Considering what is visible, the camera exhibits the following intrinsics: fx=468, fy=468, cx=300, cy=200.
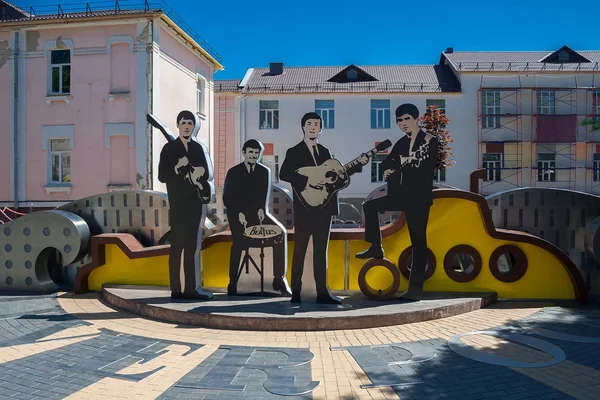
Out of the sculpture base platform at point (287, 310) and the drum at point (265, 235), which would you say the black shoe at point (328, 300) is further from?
the drum at point (265, 235)

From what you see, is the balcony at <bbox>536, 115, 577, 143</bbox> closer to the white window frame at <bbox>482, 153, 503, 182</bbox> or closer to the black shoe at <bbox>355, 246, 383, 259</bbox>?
the white window frame at <bbox>482, 153, 503, 182</bbox>

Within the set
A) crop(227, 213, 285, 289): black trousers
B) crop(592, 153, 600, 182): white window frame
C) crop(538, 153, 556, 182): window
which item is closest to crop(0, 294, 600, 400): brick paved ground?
crop(227, 213, 285, 289): black trousers

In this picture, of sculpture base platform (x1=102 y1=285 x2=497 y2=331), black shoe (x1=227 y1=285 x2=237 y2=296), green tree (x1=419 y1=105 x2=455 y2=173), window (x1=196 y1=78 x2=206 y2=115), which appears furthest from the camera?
green tree (x1=419 y1=105 x2=455 y2=173)

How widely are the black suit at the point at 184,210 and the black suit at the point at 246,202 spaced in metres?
0.50

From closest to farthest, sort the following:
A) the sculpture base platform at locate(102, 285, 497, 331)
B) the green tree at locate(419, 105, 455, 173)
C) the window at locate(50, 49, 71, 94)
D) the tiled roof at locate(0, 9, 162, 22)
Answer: the sculpture base platform at locate(102, 285, 497, 331)
the tiled roof at locate(0, 9, 162, 22)
the window at locate(50, 49, 71, 94)
the green tree at locate(419, 105, 455, 173)

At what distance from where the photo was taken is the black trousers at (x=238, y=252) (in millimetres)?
8297

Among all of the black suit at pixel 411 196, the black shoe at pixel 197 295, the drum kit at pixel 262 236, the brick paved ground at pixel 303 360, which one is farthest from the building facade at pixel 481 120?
the brick paved ground at pixel 303 360

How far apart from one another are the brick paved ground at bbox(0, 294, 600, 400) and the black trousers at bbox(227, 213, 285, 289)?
Answer: 1633 mm

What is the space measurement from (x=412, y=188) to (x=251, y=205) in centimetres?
288

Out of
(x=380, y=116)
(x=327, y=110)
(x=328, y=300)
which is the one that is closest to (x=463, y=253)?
(x=328, y=300)

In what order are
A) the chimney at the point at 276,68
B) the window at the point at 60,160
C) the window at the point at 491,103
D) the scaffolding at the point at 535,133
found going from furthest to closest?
1. the chimney at the point at 276,68
2. the window at the point at 491,103
3. the scaffolding at the point at 535,133
4. the window at the point at 60,160

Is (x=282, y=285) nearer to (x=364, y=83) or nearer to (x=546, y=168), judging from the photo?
(x=364, y=83)

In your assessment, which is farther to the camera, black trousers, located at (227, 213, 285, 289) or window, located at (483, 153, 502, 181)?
window, located at (483, 153, 502, 181)

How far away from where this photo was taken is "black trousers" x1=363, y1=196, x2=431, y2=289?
824 centimetres
